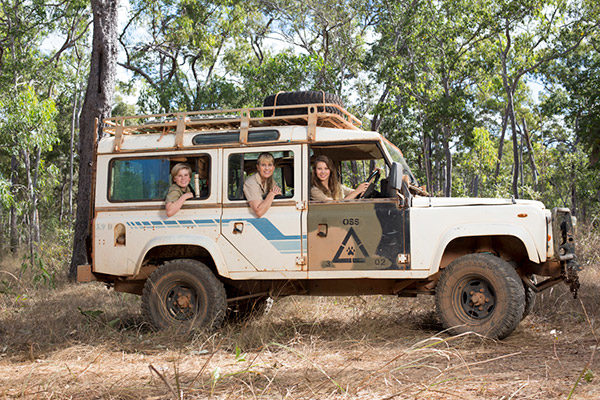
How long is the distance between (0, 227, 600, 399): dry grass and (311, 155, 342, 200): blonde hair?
144 cm

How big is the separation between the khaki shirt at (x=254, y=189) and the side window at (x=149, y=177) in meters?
0.50

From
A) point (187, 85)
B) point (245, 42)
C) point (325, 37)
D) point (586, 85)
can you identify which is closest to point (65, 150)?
point (187, 85)

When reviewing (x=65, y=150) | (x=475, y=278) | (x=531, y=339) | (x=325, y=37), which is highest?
(x=325, y=37)

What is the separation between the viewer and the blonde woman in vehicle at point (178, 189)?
6.48 metres

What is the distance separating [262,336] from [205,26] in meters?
19.7

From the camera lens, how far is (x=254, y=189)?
6.38 m

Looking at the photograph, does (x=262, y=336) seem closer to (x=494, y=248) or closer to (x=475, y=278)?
(x=475, y=278)

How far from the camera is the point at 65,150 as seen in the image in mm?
34781

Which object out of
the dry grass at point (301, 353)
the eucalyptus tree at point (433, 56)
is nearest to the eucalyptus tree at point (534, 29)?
the eucalyptus tree at point (433, 56)

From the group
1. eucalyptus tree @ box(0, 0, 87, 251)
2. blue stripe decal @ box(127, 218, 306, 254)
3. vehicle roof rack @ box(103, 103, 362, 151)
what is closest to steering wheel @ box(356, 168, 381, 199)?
vehicle roof rack @ box(103, 103, 362, 151)

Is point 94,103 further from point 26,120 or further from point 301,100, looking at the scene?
point 301,100

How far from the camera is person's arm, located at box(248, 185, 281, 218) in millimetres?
6289

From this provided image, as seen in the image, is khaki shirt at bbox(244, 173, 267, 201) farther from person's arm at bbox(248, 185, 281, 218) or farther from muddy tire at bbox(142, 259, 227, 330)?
muddy tire at bbox(142, 259, 227, 330)

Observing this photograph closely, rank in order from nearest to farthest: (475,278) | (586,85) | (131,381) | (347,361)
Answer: (131,381) → (347,361) → (475,278) → (586,85)
